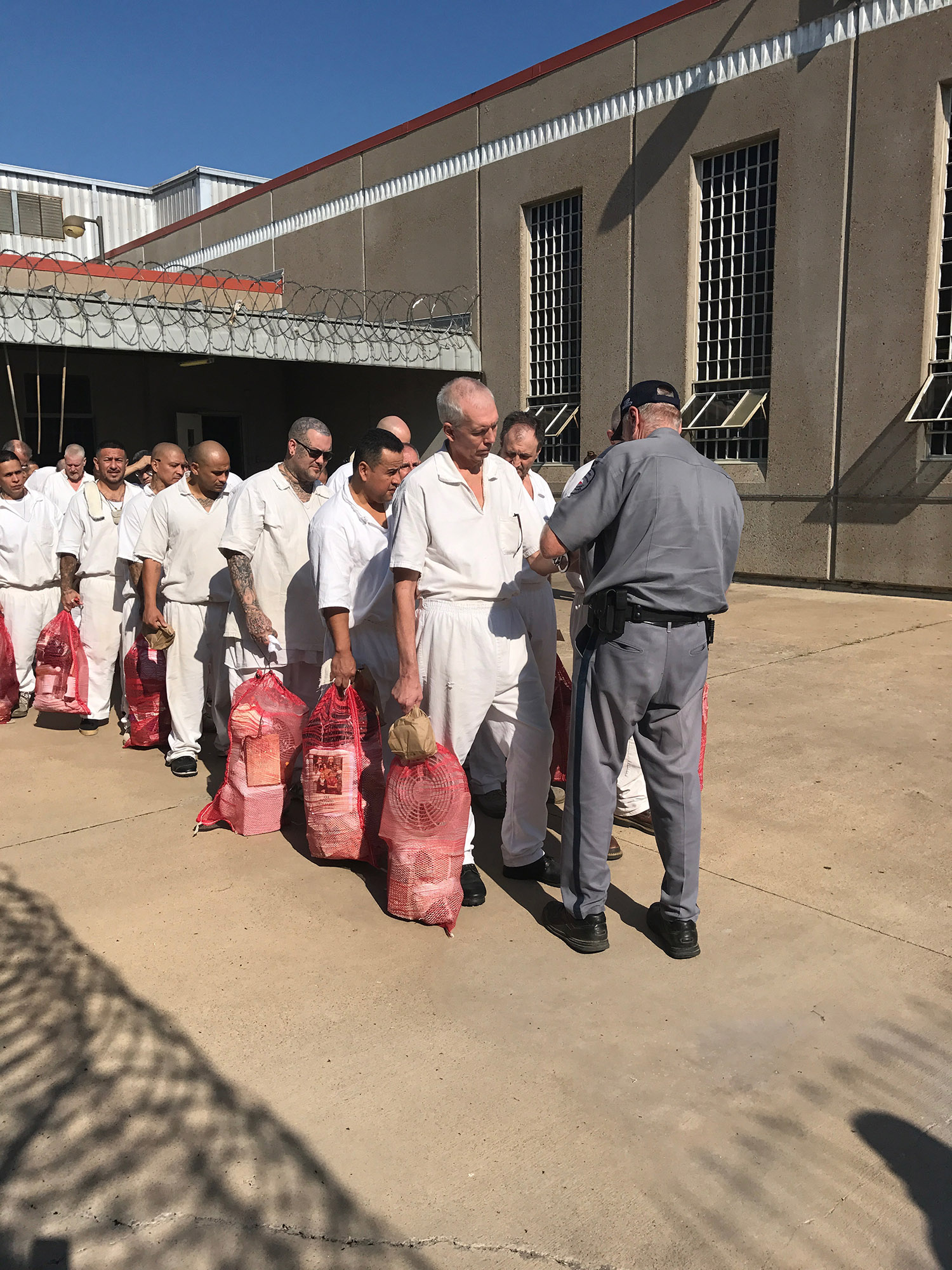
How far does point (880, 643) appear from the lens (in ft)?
29.1

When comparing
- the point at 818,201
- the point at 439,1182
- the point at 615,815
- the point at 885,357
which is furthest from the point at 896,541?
the point at 439,1182

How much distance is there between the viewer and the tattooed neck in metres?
5.36

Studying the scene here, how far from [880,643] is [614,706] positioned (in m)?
6.27

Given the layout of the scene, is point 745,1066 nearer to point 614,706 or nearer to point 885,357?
point 614,706

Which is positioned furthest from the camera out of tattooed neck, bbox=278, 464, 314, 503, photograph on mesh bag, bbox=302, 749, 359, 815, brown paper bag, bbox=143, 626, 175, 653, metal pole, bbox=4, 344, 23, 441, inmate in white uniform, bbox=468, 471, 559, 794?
metal pole, bbox=4, 344, 23, 441

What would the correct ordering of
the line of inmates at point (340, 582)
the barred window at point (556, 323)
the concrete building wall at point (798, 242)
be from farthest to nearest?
the barred window at point (556, 323) < the concrete building wall at point (798, 242) < the line of inmates at point (340, 582)

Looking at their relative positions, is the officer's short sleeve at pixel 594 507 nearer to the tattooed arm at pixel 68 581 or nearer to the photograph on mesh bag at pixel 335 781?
the photograph on mesh bag at pixel 335 781

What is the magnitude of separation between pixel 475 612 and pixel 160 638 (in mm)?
2579

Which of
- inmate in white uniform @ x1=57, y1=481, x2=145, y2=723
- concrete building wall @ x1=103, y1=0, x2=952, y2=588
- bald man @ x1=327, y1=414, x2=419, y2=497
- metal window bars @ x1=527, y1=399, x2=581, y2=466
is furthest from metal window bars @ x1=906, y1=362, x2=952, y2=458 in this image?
inmate in white uniform @ x1=57, y1=481, x2=145, y2=723

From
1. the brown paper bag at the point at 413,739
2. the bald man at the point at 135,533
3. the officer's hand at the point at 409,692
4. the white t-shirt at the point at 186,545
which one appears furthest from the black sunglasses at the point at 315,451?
the brown paper bag at the point at 413,739

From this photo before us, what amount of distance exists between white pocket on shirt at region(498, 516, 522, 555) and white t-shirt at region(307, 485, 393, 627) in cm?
71

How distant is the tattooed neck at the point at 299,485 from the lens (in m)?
5.36

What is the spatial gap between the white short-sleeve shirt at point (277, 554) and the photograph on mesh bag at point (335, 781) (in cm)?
126

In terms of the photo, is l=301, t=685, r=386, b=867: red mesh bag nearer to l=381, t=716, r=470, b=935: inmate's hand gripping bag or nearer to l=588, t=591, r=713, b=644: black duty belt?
l=381, t=716, r=470, b=935: inmate's hand gripping bag
